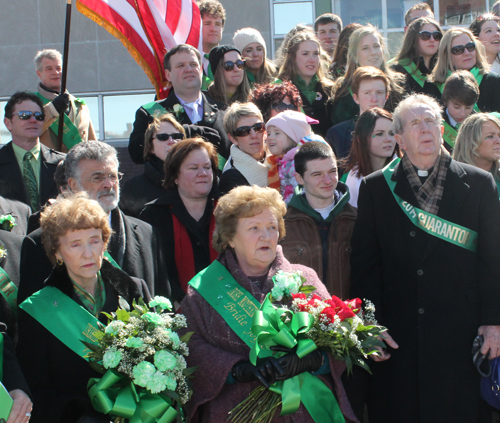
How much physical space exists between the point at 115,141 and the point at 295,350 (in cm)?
845

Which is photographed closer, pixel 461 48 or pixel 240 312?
pixel 240 312

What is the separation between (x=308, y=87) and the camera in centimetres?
650

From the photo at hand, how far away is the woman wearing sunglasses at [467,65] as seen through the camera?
6375 mm

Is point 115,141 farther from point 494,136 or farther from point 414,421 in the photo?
point 414,421

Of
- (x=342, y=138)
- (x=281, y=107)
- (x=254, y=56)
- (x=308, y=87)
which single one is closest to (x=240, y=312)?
(x=342, y=138)

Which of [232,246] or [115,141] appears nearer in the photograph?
Result: [232,246]

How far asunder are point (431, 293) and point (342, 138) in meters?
2.13

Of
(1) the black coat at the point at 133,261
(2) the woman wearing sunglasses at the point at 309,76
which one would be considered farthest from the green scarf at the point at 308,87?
(1) the black coat at the point at 133,261

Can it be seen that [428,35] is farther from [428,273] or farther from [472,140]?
[428,273]

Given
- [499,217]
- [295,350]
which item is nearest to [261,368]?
[295,350]

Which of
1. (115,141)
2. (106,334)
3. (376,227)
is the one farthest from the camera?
(115,141)

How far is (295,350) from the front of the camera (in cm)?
313

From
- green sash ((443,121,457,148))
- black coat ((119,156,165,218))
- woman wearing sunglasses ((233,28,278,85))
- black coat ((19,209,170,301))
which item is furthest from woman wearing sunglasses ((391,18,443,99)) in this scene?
black coat ((19,209,170,301))

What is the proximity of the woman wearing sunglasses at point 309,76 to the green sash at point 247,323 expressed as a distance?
3208 mm
